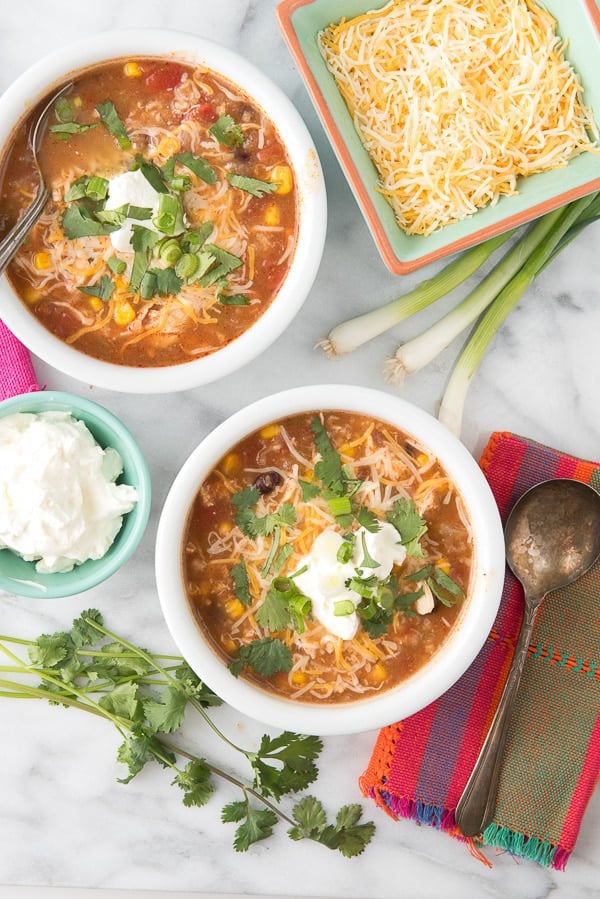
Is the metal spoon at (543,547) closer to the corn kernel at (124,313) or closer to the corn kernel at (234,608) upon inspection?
the corn kernel at (234,608)

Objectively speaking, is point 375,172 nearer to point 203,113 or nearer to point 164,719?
point 203,113

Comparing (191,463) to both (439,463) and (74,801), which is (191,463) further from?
(74,801)

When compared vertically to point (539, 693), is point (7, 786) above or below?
above

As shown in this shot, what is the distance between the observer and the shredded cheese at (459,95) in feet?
7.82

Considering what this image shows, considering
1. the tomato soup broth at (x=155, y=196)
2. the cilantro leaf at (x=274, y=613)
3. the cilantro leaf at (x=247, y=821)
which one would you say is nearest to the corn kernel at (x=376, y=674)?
the cilantro leaf at (x=274, y=613)

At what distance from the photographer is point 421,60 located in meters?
2.40

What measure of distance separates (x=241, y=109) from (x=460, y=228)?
695mm

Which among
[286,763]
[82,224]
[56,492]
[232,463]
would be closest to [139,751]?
[286,763]

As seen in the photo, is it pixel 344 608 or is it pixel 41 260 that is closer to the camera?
pixel 344 608

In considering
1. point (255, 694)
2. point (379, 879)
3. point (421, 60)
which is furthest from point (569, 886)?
point (421, 60)

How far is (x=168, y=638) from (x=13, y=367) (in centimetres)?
99

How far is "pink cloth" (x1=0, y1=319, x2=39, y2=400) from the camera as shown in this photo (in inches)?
103

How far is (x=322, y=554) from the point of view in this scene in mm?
2289

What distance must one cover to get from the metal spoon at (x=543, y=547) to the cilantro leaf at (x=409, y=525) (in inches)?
16.3
